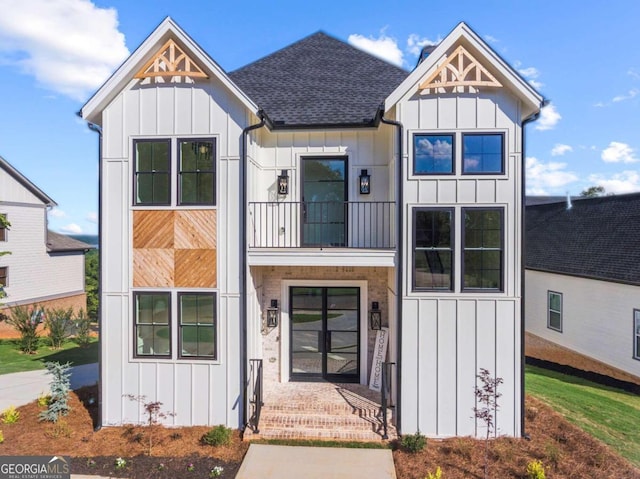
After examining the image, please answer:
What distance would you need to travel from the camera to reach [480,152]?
7.01 m

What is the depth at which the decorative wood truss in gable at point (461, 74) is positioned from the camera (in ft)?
22.5

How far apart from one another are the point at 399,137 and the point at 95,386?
9.87m

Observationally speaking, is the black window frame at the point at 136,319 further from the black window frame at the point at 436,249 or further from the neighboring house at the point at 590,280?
the neighboring house at the point at 590,280

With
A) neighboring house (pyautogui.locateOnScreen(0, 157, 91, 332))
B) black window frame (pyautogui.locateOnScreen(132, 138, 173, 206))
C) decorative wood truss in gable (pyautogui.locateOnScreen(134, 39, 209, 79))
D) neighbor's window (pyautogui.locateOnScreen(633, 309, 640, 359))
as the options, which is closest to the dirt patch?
black window frame (pyautogui.locateOnScreen(132, 138, 173, 206))

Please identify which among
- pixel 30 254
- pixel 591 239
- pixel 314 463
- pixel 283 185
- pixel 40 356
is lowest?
pixel 40 356

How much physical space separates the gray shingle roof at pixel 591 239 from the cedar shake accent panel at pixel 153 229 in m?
14.9

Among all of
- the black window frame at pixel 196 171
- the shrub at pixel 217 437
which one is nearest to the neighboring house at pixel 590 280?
the shrub at pixel 217 437

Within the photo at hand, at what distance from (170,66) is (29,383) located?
9586mm

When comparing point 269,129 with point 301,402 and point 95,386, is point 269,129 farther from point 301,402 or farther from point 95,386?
point 95,386

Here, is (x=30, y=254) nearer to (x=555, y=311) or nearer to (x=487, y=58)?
(x=487, y=58)

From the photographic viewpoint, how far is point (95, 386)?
9234 mm

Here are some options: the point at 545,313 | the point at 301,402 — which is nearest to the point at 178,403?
the point at 301,402

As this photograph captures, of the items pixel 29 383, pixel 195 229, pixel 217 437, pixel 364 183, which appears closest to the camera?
pixel 217 437

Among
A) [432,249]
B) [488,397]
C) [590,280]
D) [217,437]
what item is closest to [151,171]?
[217,437]
